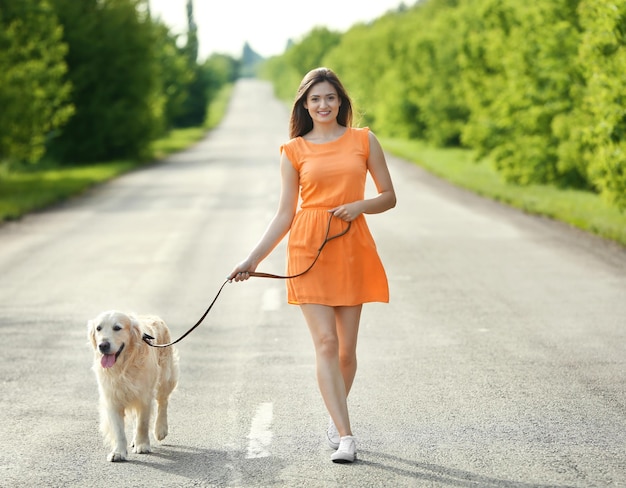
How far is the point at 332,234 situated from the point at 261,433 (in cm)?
139

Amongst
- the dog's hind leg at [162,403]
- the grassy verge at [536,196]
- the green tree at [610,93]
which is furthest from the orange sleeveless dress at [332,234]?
the grassy verge at [536,196]

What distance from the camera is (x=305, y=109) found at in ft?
20.0

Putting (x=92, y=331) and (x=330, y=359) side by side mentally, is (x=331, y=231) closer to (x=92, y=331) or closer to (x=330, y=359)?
(x=330, y=359)

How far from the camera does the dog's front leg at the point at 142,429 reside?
240 inches

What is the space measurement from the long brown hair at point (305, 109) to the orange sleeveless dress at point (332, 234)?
0.49 feet

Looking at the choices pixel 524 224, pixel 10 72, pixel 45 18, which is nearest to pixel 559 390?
pixel 524 224

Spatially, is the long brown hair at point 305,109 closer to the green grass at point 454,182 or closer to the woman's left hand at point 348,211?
the woman's left hand at point 348,211

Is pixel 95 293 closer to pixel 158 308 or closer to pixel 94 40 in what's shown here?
pixel 158 308

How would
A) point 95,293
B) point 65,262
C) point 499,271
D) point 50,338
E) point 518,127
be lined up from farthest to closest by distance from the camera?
1. point 518,127
2. point 65,262
3. point 499,271
4. point 95,293
5. point 50,338

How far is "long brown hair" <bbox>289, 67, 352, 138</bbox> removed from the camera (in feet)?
19.7

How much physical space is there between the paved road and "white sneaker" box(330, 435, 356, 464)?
1.9 inches

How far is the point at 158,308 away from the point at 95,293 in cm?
143

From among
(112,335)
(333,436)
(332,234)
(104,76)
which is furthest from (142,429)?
(104,76)

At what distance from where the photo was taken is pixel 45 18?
30.8 meters
